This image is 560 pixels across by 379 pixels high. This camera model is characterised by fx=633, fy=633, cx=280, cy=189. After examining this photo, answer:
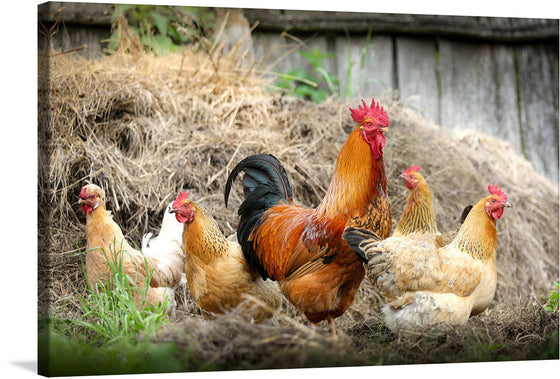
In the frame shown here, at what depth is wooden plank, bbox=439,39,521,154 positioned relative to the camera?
557cm

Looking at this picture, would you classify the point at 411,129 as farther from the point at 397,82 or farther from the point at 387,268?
the point at 387,268

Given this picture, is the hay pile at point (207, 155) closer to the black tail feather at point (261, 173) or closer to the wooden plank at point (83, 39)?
the wooden plank at point (83, 39)

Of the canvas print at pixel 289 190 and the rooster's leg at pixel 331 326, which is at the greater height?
the canvas print at pixel 289 190

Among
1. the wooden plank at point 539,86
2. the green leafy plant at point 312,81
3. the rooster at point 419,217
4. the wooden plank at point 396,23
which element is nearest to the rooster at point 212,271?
the rooster at point 419,217

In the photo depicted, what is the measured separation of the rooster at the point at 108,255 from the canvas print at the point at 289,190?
12 mm

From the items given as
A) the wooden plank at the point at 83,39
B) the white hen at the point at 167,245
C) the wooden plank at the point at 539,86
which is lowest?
the white hen at the point at 167,245

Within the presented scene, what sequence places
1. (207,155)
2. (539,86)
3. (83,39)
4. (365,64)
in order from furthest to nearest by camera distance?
(365,64), (539,86), (83,39), (207,155)

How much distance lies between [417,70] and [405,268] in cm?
294

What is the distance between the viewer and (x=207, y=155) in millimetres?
4816

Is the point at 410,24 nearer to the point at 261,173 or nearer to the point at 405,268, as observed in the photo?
the point at 261,173

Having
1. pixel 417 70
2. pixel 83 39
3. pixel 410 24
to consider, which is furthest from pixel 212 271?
pixel 410 24

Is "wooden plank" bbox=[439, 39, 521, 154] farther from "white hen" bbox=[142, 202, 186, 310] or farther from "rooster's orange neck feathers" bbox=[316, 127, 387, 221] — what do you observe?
"white hen" bbox=[142, 202, 186, 310]

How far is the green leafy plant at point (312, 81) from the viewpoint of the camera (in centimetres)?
607

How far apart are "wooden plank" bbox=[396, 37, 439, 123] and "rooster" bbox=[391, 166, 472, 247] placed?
1745 mm
